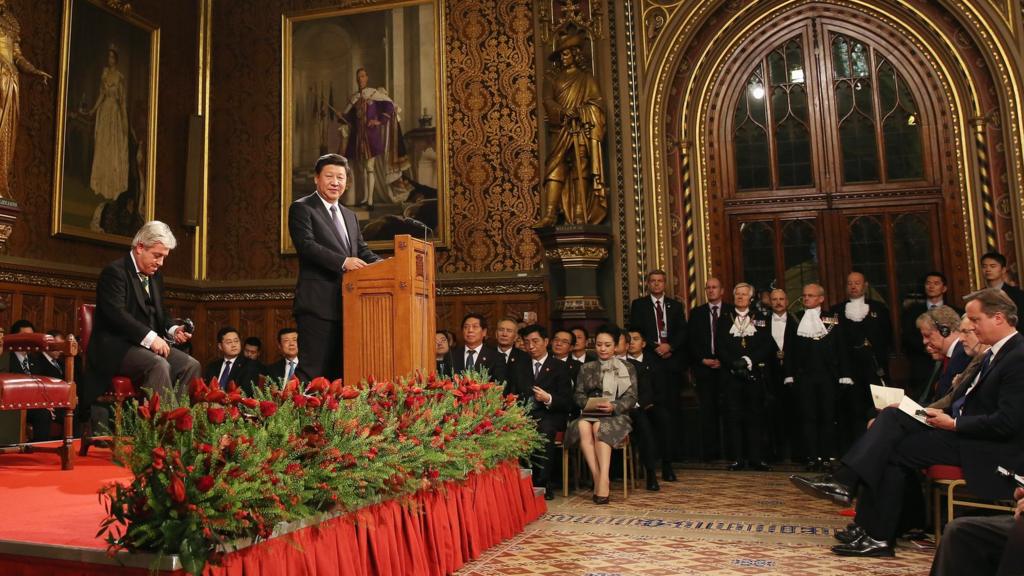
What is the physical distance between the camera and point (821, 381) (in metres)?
6.71

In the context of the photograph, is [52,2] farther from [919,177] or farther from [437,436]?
[919,177]

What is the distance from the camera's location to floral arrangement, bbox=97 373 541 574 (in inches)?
91.0

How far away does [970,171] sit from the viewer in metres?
7.92

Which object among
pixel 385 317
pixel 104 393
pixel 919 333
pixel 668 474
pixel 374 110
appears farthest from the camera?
pixel 374 110

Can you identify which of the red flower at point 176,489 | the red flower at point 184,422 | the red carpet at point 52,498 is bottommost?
the red carpet at point 52,498

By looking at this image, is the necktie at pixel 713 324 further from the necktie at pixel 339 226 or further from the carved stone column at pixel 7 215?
the carved stone column at pixel 7 215

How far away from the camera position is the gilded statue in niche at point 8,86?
6.76 m

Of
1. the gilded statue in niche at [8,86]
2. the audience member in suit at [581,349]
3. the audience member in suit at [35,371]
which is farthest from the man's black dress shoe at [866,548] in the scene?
the gilded statue in niche at [8,86]

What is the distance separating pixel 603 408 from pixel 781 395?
2.29 metres

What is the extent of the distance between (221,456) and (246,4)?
8530 millimetres

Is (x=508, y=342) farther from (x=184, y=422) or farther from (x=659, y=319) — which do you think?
(x=184, y=422)

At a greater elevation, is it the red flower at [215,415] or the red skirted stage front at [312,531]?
the red flower at [215,415]

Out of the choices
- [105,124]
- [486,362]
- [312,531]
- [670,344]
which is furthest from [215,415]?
[105,124]

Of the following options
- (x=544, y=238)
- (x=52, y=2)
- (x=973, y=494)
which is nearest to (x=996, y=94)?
(x=544, y=238)
